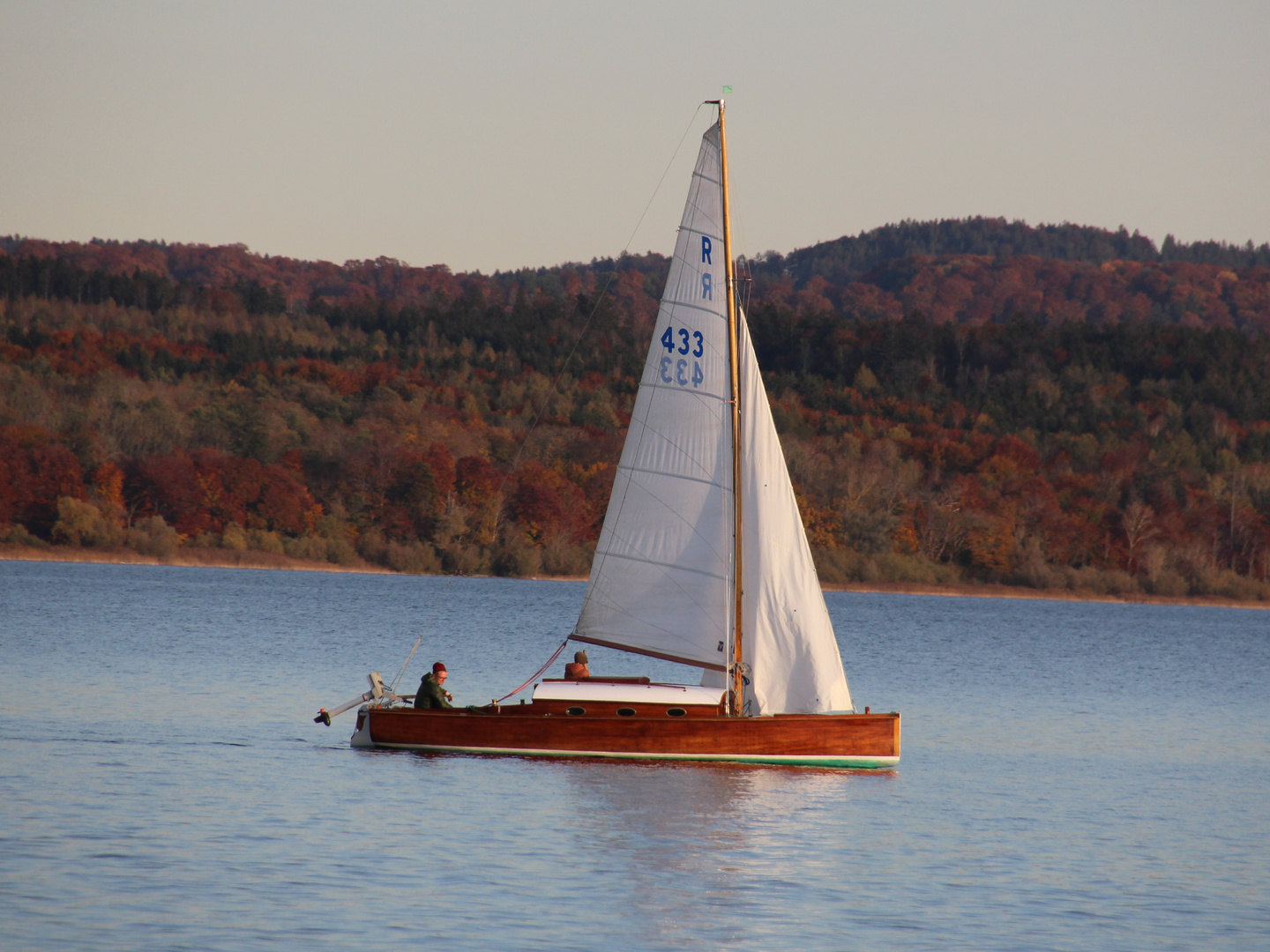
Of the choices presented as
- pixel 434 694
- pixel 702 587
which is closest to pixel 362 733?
pixel 434 694

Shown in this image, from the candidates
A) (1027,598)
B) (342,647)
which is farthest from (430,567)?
(342,647)

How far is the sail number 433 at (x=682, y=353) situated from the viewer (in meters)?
24.8

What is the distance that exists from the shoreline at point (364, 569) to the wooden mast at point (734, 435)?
3200 inches

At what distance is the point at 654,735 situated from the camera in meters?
24.8

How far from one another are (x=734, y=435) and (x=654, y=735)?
191 inches

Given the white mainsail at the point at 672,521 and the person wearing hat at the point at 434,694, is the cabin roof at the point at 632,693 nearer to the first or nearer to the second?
the white mainsail at the point at 672,521

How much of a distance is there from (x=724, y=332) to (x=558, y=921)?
1103cm

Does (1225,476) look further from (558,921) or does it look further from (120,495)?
(558,921)

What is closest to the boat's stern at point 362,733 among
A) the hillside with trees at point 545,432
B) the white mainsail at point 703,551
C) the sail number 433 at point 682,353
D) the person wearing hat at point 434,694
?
the person wearing hat at point 434,694

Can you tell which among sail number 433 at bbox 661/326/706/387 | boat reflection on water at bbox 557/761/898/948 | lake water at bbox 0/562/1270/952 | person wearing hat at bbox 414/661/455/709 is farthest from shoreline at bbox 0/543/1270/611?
sail number 433 at bbox 661/326/706/387

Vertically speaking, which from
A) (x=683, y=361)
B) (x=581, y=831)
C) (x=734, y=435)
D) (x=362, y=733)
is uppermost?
(x=683, y=361)

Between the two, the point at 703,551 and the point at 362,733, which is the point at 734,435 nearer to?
the point at 703,551

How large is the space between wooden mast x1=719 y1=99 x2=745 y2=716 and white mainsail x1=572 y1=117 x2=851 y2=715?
10 cm

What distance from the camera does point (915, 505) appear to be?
119 metres
